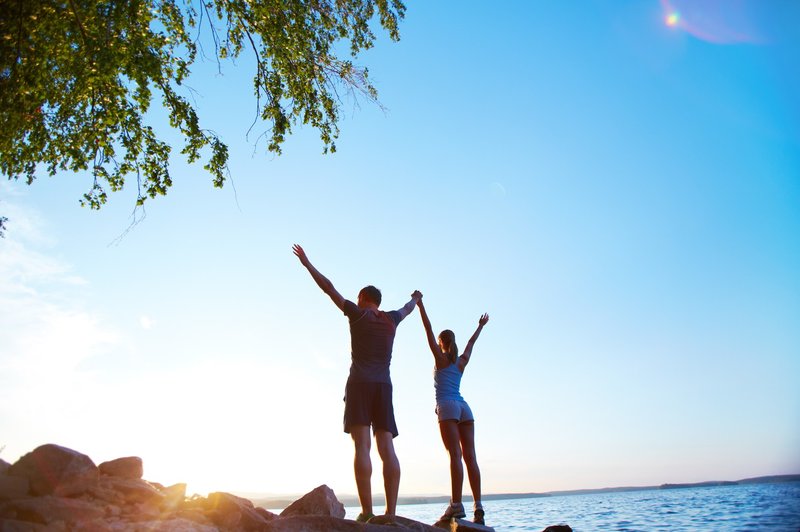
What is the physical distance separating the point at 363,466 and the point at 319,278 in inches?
84.7

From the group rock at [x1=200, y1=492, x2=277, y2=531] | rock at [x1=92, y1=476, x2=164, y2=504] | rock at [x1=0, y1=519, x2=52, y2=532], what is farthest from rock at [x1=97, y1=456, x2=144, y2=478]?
rock at [x1=0, y1=519, x2=52, y2=532]

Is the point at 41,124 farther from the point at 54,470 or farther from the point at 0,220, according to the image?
the point at 0,220

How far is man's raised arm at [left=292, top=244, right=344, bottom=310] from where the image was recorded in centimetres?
553

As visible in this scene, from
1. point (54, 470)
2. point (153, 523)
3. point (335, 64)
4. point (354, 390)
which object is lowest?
point (153, 523)

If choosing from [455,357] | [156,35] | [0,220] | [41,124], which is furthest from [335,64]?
[0,220]

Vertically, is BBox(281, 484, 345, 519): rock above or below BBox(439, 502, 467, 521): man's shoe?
above

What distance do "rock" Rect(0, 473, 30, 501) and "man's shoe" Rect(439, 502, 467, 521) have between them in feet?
14.9

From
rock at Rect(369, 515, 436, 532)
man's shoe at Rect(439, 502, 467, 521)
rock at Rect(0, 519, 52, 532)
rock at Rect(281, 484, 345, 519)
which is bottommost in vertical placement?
man's shoe at Rect(439, 502, 467, 521)

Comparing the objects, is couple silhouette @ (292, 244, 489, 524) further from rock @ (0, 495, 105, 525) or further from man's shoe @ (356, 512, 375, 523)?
rock @ (0, 495, 105, 525)

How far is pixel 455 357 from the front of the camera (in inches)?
289

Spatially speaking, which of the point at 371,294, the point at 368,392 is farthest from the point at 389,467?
the point at 371,294

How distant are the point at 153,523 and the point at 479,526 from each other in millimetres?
3452

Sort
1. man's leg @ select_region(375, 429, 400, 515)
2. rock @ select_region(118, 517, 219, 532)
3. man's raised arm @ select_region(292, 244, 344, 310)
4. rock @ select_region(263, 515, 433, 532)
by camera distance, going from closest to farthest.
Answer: rock @ select_region(118, 517, 219, 532)
rock @ select_region(263, 515, 433, 532)
man's leg @ select_region(375, 429, 400, 515)
man's raised arm @ select_region(292, 244, 344, 310)

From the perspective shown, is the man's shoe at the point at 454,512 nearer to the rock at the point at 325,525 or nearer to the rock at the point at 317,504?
the rock at the point at 317,504
